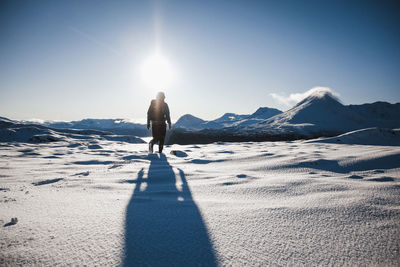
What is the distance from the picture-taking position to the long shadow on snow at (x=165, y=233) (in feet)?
2.58

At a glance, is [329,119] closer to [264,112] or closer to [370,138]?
[370,138]

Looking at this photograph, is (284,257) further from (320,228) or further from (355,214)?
(355,214)

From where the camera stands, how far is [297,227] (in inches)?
40.3

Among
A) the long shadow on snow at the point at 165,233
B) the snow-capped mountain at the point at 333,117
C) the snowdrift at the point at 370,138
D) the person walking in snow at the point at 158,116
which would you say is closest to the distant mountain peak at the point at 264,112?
the snow-capped mountain at the point at 333,117

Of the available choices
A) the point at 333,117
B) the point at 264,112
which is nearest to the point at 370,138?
the point at 333,117

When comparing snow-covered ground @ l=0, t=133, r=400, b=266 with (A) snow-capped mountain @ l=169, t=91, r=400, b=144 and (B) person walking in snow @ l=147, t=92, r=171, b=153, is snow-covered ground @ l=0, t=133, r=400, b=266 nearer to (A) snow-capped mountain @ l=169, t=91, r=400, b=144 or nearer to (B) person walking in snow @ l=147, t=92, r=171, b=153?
(B) person walking in snow @ l=147, t=92, r=171, b=153

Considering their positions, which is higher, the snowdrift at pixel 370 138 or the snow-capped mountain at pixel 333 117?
the snow-capped mountain at pixel 333 117

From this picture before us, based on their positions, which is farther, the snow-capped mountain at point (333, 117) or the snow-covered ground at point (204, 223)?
the snow-capped mountain at point (333, 117)

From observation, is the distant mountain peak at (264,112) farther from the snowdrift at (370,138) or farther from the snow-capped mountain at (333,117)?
the snowdrift at (370,138)

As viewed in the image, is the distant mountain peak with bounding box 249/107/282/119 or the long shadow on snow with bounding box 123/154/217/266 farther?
the distant mountain peak with bounding box 249/107/282/119

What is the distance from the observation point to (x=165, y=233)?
0.98m

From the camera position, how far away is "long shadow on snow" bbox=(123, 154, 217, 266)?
0.79m

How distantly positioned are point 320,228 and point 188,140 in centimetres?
1444

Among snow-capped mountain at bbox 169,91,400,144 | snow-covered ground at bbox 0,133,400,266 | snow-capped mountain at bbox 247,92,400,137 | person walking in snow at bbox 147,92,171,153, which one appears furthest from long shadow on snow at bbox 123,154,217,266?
snow-capped mountain at bbox 247,92,400,137
